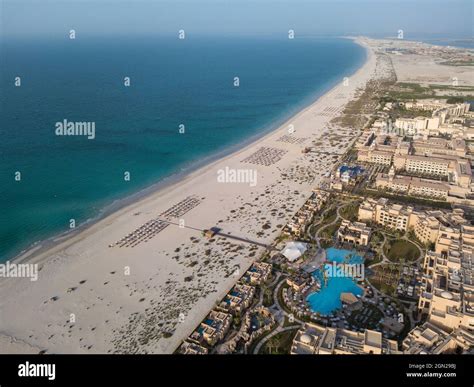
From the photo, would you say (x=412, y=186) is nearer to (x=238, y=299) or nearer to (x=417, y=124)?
(x=417, y=124)

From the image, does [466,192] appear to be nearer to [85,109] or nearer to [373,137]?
[373,137]

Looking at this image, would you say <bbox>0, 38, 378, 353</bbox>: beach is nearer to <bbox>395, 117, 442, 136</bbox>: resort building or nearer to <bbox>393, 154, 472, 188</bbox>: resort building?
<bbox>393, 154, 472, 188</bbox>: resort building

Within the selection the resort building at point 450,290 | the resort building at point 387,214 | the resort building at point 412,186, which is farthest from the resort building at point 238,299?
the resort building at point 412,186

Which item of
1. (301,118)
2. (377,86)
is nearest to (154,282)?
(301,118)

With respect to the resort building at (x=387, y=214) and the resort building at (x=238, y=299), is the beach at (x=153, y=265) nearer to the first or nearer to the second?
the resort building at (x=238, y=299)

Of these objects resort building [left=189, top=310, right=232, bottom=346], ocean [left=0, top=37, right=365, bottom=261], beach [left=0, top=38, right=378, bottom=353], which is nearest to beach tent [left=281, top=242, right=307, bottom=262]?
beach [left=0, top=38, right=378, bottom=353]
